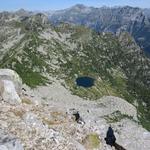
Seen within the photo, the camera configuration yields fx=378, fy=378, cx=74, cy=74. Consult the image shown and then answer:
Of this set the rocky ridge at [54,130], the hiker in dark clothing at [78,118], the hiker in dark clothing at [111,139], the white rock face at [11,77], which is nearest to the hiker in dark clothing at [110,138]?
the hiker in dark clothing at [111,139]

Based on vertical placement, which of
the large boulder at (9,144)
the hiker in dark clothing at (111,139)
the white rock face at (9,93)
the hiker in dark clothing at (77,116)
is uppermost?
the large boulder at (9,144)

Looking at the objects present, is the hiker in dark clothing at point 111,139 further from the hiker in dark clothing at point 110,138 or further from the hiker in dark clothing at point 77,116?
the hiker in dark clothing at point 77,116

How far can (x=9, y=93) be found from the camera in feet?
136

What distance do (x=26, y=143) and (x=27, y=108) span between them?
10.4 meters

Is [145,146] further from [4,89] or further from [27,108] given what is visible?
[4,89]

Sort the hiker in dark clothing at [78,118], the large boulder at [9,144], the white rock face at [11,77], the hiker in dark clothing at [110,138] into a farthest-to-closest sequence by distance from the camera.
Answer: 1. the white rock face at [11,77]
2. the hiker in dark clothing at [78,118]
3. the hiker in dark clothing at [110,138]
4. the large boulder at [9,144]

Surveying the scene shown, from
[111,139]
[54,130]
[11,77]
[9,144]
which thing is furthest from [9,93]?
[9,144]

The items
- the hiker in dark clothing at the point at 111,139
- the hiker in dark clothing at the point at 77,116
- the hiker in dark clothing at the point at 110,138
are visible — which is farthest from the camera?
the hiker in dark clothing at the point at 77,116

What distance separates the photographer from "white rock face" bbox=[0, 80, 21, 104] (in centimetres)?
4081

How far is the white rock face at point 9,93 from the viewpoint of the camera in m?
40.8

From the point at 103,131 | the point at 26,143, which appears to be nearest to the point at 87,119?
the point at 103,131

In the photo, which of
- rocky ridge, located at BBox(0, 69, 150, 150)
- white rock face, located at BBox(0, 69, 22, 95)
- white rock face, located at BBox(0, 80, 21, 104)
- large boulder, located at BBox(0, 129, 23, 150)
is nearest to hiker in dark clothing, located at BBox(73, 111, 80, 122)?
rocky ridge, located at BBox(0, 69, 150, 150)

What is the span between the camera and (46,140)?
3170 cm

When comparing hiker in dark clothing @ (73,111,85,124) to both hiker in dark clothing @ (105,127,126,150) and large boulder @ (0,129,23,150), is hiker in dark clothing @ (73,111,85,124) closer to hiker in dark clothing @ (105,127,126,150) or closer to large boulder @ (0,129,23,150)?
hiker in dark clothing @ (105,127,126,150)
